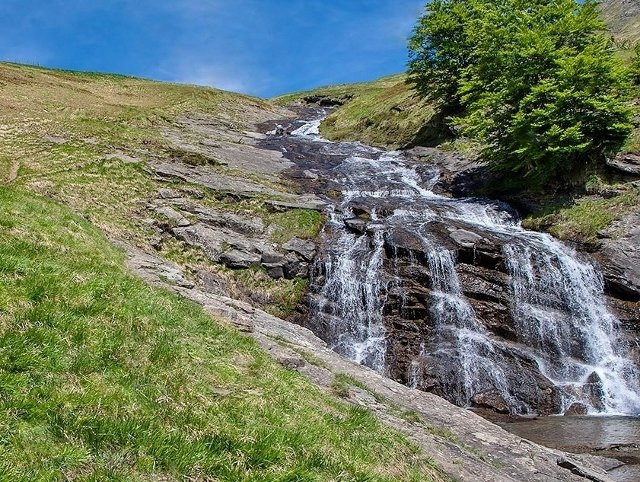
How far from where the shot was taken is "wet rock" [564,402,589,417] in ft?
64.9

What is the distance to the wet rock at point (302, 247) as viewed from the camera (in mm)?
27469

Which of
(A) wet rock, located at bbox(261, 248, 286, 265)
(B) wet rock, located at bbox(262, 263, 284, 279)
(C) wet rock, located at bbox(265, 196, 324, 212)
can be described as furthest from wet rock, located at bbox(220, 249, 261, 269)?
(C) wet rock, located at bbox(265, 196, 324, 212)

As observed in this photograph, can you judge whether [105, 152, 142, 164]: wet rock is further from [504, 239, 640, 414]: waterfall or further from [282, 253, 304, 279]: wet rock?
[504, 239, 640, 414]: waterfall

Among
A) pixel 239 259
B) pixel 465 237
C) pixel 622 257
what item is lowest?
pixel 239 259

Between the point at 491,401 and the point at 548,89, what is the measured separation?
19312 mm

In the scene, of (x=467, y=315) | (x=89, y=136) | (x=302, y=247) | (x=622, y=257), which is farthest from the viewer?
(x=89, y=136)

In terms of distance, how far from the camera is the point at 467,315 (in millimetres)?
23625

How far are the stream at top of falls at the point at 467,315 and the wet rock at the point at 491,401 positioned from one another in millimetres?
113

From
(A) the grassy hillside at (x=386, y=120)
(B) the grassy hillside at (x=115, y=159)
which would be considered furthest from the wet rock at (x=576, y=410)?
(A) the grassy hillside at (x=386, y=120)

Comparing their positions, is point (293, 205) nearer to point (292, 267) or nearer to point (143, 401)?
point (292, 267)

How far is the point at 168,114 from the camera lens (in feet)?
186

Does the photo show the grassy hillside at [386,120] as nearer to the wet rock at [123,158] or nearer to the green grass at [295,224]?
the green grass at [295,224]

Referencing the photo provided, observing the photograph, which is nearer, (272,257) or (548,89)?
(272,257)

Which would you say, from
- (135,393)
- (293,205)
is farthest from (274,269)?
(135,393)
